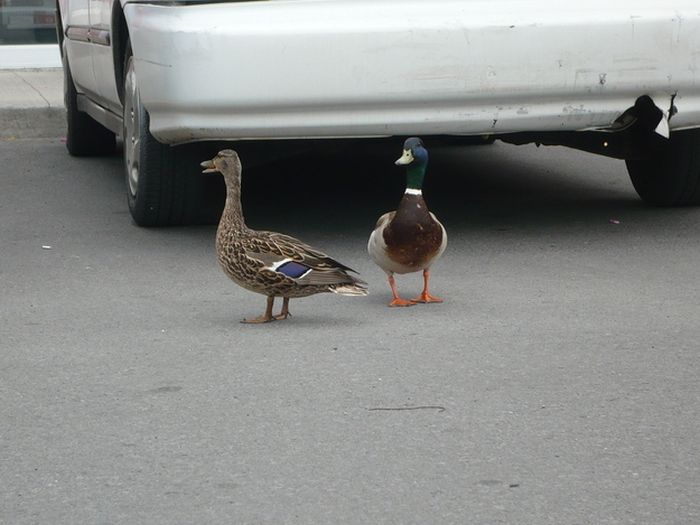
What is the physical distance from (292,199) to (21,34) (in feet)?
24.9

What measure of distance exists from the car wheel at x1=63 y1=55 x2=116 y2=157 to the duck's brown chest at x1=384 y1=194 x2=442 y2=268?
4632 millimetres

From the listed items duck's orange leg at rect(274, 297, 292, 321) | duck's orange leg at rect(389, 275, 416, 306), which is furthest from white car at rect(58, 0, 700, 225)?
duck's orange leg at rect(274, 297, 292, 321)

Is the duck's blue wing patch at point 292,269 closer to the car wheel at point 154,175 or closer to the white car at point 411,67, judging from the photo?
the white car at point 411,67

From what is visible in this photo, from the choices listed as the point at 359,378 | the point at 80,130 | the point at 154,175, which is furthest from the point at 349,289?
the point at 80,130

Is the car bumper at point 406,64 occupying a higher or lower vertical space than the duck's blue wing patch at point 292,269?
higher

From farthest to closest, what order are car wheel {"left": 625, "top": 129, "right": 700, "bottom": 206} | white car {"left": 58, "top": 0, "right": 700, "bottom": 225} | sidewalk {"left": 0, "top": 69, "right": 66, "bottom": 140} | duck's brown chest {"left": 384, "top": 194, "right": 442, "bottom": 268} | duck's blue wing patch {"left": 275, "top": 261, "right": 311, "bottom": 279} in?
sidewalk {"left": 0, "top": 69, "right": 66, "bottom": 140} → car wheel {"left": 625, "top": 129, "right": 700, "bottom": 206} → white car {"left": 58, "top": 0, "right": 700, "bottom": 225} → duck's brown chest {"left": 384, "top": 194, "right": 442, "bottom": 268} → duck's blue wing patch {"left": 275, "top": 261, "right": 311, "bottom": 279}

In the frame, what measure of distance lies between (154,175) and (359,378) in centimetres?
257

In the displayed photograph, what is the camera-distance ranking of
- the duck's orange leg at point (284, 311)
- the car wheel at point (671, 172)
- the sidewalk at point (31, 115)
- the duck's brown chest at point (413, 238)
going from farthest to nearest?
the sidewalk at point (31, 115)
the car wheel at point (671, 172)
the duck's brown chest at point (413, 238)
the duck's orange leg at point (284, 311)

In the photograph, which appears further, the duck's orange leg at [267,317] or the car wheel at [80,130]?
the car wheel at [80,130]

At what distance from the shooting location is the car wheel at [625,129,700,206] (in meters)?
7.11

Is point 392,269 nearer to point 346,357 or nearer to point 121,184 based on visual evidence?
point 346,357

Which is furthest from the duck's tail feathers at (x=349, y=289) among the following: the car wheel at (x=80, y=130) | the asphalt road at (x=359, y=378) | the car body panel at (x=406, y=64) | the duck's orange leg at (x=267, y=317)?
the car wheel at (x=80, y=130)

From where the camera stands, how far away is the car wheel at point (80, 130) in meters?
9.73

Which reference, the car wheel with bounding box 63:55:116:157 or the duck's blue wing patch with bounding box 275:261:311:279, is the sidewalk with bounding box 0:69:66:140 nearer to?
the car wheel with bounding box 63:55:116:157
